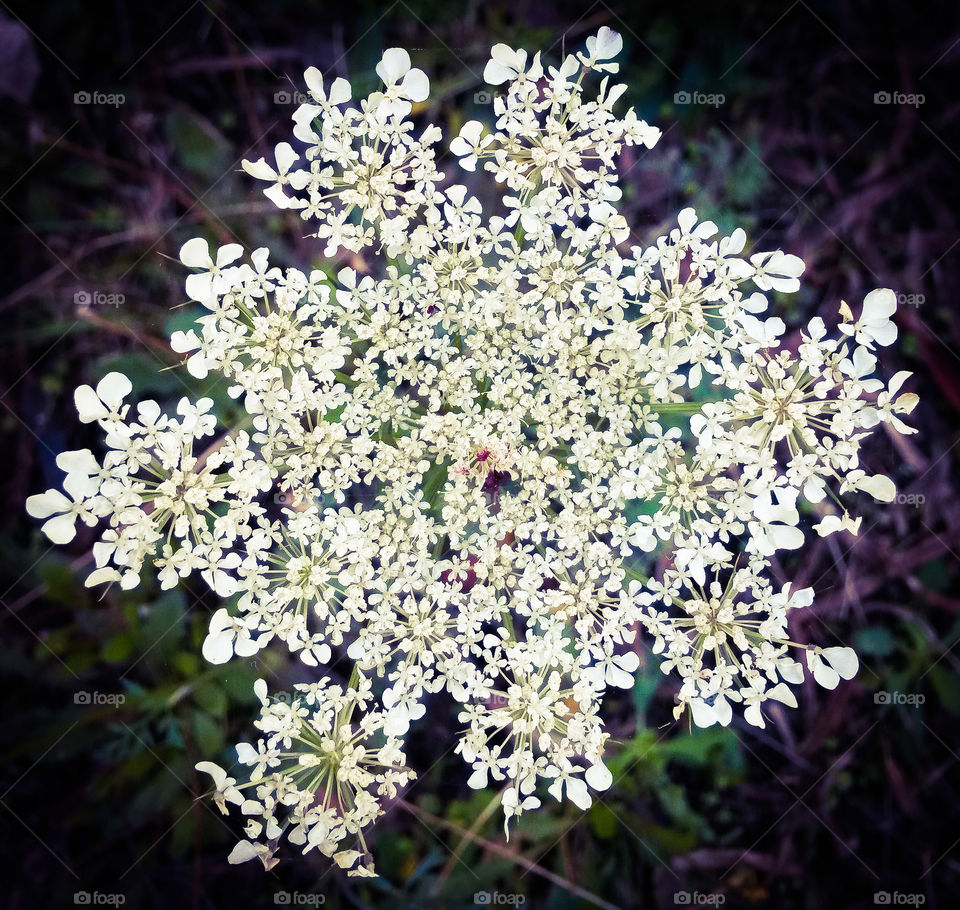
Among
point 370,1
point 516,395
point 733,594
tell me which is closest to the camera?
point 733,594

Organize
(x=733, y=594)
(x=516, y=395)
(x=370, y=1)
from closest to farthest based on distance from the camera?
1. (x=733, y=594)
2. (x=516, y=395)
3. (x=370, y=1)

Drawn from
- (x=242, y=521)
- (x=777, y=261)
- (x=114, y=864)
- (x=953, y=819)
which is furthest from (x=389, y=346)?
(x=953, y=819)

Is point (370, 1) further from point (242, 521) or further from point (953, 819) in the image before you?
point (953, 819)
